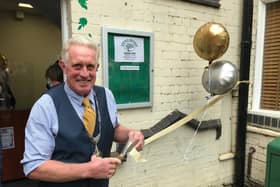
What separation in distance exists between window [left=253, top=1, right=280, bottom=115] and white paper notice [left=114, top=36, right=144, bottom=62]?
1.77 m

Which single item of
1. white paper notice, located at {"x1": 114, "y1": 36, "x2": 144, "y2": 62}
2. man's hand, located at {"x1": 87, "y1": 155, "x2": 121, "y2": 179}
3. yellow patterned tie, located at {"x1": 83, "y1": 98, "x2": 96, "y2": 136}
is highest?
white paper notice, located at {"x1": 114, "y1": 36, "x2": 144, "y2": 62}

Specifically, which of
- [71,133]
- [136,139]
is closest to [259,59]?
[136,139]

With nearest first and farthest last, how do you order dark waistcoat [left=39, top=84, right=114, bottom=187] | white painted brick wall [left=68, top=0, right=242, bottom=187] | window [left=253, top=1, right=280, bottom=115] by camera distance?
dark waistcoat [left=39, top=84, right=114, bottom=187]
white painted brick wall [left=68, top=0, right=242, bottom=187]
window [left=253, top=1, right=280, bottom=115]

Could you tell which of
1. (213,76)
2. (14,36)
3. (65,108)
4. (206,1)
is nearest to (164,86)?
(213,76)

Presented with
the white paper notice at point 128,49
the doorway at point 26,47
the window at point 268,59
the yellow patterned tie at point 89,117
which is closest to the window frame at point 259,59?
the window at point 268,59

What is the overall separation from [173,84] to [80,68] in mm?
1827

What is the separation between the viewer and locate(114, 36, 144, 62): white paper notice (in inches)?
100

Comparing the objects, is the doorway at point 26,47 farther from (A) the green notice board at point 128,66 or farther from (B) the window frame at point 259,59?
(B) the window frame at point 259,59

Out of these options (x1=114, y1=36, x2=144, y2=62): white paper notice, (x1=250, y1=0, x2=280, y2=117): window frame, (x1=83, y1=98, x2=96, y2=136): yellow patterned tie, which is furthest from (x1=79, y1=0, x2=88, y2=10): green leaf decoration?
(x1=250, y1=0, x2=280, y2=117): window frame

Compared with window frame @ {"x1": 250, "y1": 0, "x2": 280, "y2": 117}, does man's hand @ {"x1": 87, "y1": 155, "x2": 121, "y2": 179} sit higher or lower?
lower

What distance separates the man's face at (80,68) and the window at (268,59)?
9.28 ft

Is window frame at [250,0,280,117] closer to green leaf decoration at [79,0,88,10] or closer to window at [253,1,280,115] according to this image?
window at [253,1,280,115]

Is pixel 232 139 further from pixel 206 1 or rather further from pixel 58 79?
pixel 58 79

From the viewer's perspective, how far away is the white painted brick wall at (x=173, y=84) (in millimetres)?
2617
